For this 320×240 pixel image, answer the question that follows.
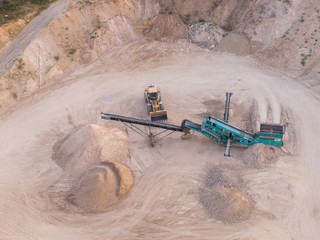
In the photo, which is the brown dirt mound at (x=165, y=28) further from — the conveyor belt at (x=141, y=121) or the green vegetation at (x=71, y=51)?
the conveyor belt at (x=141, y=121)

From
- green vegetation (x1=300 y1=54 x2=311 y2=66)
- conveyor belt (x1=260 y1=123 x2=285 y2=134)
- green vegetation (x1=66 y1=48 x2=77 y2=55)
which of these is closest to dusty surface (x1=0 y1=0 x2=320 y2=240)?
green vegetation (x1=66 y1=48 x2=77 y2=55)

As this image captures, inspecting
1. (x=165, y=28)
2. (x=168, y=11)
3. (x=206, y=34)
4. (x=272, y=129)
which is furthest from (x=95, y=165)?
(x=168, y=11)

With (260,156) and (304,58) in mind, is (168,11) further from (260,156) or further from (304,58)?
(260,156)

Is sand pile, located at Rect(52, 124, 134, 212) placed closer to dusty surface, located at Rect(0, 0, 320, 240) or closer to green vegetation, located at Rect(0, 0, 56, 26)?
dusty surface, located at Rect(0, 0, 320, 240)

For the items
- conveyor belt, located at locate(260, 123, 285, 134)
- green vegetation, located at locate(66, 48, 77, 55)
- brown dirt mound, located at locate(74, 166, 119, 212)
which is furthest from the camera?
green vegetation, located at locate(66, 48, 77, 55)

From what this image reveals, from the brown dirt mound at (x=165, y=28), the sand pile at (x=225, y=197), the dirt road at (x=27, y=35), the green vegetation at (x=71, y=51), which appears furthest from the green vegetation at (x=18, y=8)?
the sand pile at (x=225, y=197)

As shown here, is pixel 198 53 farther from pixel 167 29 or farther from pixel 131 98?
pixel 131 98
